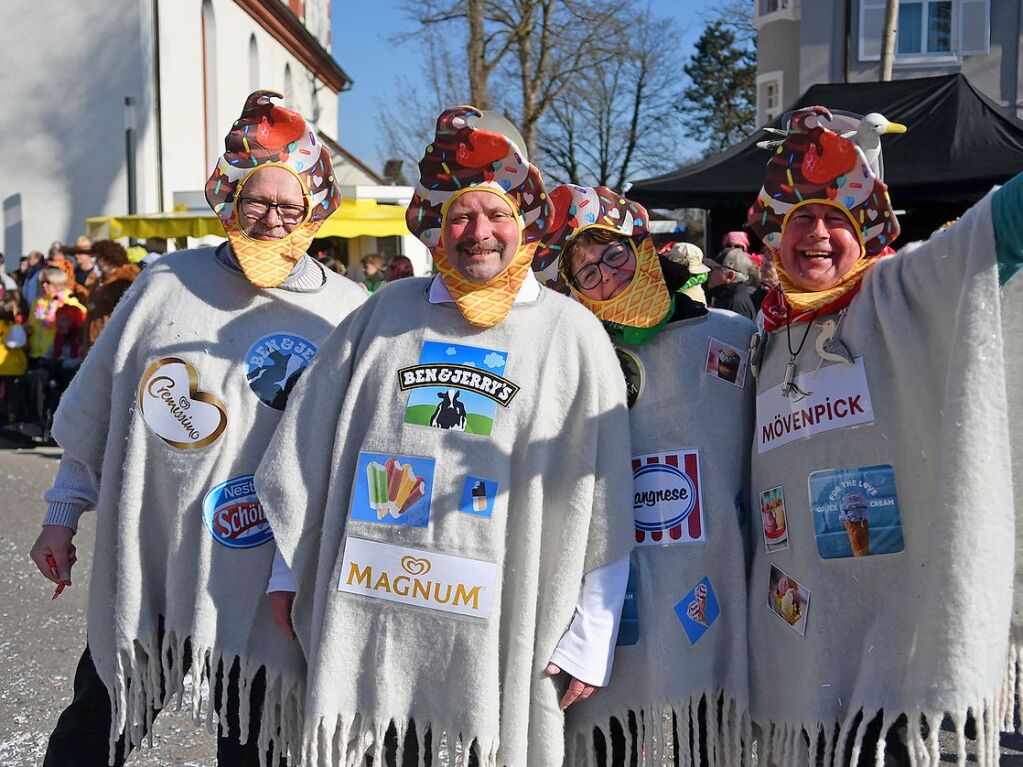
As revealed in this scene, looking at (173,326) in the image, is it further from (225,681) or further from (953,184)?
(953,184)

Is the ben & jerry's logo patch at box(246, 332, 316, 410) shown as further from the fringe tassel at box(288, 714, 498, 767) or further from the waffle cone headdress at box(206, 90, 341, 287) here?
the fringe tassel at box(288, 714, 498, 767)

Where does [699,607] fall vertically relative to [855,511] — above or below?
below

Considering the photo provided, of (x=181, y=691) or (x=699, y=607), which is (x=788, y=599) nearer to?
Answer: (x=699, y=607)

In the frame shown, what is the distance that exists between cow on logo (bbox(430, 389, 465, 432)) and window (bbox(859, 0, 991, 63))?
19851mm

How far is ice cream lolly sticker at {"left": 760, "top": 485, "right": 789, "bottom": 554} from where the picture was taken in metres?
2.59

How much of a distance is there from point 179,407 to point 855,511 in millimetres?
1741

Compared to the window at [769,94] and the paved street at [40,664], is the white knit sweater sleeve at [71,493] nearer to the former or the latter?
the paved street at [40,664]

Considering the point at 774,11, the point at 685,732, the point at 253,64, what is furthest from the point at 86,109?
the point at 685,732

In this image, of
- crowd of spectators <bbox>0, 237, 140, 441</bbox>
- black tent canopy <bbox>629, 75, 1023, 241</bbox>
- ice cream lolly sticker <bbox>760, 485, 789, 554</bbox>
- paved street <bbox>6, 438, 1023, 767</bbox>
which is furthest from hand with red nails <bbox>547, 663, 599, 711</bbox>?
crowd of spectators <bbox>0, 237, 140, 441</bbox>

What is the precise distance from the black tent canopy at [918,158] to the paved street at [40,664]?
19.4ft

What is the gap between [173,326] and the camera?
299cm

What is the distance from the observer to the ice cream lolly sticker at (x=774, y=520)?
2586mm

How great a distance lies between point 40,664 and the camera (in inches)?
192

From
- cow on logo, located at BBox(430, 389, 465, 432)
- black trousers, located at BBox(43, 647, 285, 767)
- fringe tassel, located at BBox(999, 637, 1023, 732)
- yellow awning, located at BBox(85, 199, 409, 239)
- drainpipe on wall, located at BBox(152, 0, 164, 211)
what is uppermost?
drainpipe on wall, located at BBox(152, 0, 164, 211)
